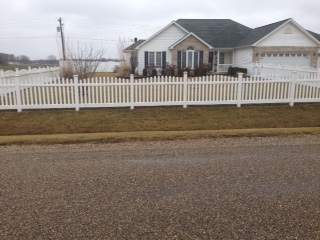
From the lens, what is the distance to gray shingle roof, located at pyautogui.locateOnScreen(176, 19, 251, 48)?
1194 inches

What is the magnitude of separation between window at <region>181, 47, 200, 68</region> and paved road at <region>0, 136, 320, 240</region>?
21601 mm

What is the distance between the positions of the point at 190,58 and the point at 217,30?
7.19 metres

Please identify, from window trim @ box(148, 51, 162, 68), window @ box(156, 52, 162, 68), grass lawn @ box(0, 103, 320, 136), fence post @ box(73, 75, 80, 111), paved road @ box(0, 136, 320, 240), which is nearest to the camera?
paved road @ box(0, 136, 320, 240)

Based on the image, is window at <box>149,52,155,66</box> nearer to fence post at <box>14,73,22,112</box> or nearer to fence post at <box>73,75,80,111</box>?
fence post at <box>73,75,80,111</box>

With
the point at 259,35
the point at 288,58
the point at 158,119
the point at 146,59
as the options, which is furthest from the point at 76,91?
the point at 288,58

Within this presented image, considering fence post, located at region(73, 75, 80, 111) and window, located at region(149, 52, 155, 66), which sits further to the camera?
window, located at region(149, 52, 155, 66)

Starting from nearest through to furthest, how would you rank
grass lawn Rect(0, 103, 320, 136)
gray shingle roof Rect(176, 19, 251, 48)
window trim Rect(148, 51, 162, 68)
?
1. grass lawn Rect(0, 103, 320, 136)
2. window trim Rect(148, 51, 162, 68)
3. gray shingle roof Rect(176, 19, 251, 48)

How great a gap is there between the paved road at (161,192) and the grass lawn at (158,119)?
7.46 feet

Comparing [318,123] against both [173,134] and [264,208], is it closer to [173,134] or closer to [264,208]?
[173,134]

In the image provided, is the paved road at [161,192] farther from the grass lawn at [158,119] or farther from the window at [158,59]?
the window at [158,59]

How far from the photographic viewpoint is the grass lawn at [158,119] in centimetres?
884

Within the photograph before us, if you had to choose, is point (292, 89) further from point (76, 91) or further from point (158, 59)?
point (158, 59)

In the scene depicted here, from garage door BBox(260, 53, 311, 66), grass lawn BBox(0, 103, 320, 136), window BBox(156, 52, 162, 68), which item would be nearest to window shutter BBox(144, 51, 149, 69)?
window BBox(156, 52, 162, 68)

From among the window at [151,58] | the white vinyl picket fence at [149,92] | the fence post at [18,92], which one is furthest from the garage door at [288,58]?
the fence post at [18,92]
